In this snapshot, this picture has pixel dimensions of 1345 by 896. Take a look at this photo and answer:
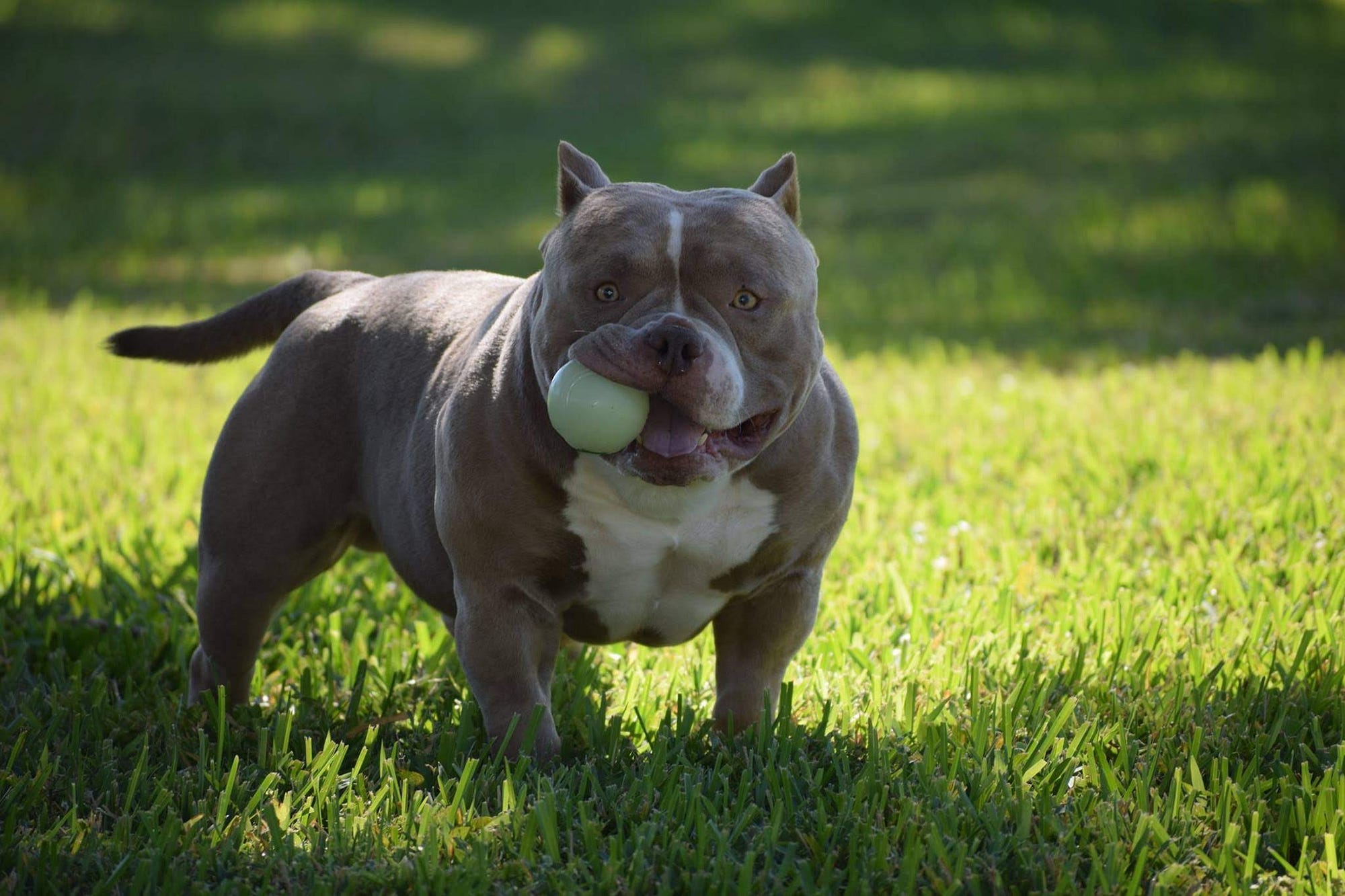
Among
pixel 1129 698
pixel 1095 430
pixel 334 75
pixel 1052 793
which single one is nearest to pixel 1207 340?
pixel 1095 430

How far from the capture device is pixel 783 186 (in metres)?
3.74

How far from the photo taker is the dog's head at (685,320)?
310 centimetres

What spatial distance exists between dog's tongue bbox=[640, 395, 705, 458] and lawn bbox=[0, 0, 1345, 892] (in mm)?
756

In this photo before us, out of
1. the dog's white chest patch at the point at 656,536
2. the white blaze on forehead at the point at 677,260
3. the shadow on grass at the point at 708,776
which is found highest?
the white blaze on forehead at the point at 677,260

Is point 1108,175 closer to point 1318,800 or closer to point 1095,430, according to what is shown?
point 1095,430

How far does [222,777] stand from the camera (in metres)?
3.50

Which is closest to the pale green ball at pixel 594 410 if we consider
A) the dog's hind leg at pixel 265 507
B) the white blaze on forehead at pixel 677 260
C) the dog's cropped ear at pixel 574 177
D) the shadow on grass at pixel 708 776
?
the white blaze on forehead at pixel 677 260

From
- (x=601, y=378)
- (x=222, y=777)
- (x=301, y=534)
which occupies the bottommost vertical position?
(x=222, y=777)

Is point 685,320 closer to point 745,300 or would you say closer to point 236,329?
point 745,300

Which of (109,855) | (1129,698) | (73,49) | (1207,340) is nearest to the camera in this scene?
(109,855)

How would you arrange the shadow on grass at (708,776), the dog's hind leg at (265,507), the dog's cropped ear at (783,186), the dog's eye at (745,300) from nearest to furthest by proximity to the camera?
1. the shadow on grass at (708,776)
2. the dog's eye at (745,300)
3. the dog's cropped ear at (783,186)
4. the dog's hind leg at (265,507)

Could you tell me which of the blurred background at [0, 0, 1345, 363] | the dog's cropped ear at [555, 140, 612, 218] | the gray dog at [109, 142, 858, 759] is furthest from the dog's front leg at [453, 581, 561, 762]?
the blurred background at [0, 0, 1345, 363]

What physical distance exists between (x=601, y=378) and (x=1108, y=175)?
501 inches

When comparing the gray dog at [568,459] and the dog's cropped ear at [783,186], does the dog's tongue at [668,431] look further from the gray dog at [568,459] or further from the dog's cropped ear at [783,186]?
the dog's cropped ear at [783,186]
